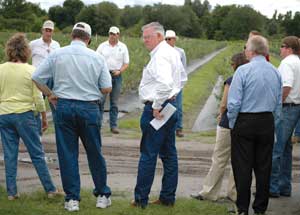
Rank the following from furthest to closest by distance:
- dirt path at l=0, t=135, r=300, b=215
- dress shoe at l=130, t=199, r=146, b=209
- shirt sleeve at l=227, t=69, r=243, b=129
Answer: dirt path at l=0, t=135, r=300, b=215 → dress shoe at l=130, t=199, r=146, b=209 → shirt sleeve at l=227, t=69, r=243, b=129

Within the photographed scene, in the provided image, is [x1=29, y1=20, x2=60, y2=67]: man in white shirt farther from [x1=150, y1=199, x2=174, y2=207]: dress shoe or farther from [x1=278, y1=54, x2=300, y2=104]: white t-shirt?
[x1=278, y1=54, x2=300, y2=104]: white t-shirt

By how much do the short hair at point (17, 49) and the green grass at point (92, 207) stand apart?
160 cm

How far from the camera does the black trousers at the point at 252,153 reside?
5.59 metres

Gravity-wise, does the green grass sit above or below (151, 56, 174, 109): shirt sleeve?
below

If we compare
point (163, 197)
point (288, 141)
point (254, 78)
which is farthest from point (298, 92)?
point (163, 197)

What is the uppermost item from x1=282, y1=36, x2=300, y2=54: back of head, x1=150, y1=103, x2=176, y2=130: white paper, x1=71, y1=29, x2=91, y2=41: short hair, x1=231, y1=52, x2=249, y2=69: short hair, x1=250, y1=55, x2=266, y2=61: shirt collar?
x1=71, y1=29, x2=91, y2=41: short hair

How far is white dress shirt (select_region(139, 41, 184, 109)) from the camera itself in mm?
5660

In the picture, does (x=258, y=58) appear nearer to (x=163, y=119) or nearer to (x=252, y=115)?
(x=252, y=115)

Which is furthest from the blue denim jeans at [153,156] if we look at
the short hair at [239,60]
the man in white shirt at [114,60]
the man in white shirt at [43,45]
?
the man in white shirt at [114,60]

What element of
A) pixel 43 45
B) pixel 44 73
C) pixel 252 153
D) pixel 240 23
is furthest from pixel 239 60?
pixel 240 23

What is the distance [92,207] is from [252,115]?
201 centimetres

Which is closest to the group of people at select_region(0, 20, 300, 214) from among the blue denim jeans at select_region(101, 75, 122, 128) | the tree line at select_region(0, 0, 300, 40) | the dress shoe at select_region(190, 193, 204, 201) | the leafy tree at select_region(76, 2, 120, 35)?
the dress shoe at select_region(190, 193, 204, 201)

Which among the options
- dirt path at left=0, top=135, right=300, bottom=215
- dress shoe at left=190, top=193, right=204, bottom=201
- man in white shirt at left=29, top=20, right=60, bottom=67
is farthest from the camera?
man in white shirt at left=29, top=20, right=60, bottom=67

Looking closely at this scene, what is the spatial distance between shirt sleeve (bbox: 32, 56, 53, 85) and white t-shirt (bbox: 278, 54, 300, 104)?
2.78 meters
